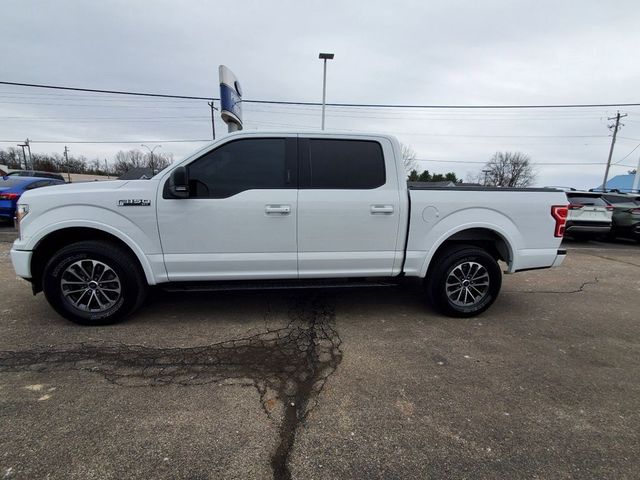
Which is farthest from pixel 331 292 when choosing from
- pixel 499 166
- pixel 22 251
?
pixel 499 166

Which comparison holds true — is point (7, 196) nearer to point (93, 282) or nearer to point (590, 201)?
point (93, 282)

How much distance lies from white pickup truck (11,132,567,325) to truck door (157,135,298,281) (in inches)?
0.4

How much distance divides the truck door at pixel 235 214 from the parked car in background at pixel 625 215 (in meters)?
12.0

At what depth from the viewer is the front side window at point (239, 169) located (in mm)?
3615

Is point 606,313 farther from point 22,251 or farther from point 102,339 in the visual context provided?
point 22,251

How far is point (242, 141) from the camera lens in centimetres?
373

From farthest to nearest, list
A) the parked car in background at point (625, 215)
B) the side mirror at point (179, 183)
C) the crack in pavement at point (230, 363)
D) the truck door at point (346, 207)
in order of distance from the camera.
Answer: the parked car in background at point (625, 215) < the truck door at point (346, 207) < the side mirror at point (179, 183) < the crack in pavement at point (230, 363)

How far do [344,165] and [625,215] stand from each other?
1184cm

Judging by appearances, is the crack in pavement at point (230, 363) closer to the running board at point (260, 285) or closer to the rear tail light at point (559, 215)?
the running board at point (260, 285)

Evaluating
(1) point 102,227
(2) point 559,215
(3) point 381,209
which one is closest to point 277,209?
(3) point 381,209

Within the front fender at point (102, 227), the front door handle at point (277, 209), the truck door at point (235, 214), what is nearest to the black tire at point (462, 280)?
the truck door at point (235, 214)

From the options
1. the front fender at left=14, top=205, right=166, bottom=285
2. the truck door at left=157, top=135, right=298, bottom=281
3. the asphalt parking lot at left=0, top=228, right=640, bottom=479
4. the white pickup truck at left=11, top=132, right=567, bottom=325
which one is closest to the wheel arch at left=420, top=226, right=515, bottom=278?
the white pickup truck at left=11, top=132, right=567, bottom=325

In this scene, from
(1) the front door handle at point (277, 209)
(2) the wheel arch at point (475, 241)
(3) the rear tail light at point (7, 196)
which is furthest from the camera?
(3) the rear tail light at point (7, 196)

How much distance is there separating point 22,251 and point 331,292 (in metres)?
3.54
